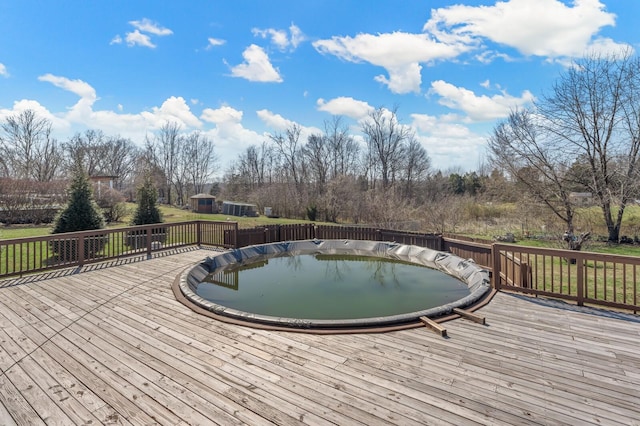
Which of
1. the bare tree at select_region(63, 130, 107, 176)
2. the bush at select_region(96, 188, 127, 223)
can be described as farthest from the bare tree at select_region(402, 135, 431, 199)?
the bare tree at select_region(63, 130, 107, 176)

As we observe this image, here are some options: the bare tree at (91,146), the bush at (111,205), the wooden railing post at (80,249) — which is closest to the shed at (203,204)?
the bush at (111,205)

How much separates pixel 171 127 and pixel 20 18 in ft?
93.6

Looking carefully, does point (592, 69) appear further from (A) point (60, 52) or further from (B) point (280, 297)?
(A) point (60, 52)

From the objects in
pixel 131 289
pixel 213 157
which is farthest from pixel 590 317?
pixel 213 157

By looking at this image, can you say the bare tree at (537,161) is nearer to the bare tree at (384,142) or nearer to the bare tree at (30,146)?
the bare tree at (384,142)

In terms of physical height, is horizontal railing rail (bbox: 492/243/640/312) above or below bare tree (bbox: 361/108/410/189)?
below

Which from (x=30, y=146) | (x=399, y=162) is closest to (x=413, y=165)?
(x=399, y=162)

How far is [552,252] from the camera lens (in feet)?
14.9

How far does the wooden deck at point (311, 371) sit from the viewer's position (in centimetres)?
225

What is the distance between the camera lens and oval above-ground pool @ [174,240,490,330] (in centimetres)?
439

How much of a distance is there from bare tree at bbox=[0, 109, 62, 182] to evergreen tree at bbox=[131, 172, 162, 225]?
18557mm

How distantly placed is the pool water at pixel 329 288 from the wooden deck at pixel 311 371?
142cm

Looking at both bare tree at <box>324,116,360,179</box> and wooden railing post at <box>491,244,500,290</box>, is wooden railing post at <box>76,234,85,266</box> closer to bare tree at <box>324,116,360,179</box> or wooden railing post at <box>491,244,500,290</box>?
wooden railing post at <box>491,244,500,290</box>

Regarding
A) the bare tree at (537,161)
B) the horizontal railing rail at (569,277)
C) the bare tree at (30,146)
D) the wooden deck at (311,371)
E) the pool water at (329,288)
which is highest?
the bare tree at (30,146)
